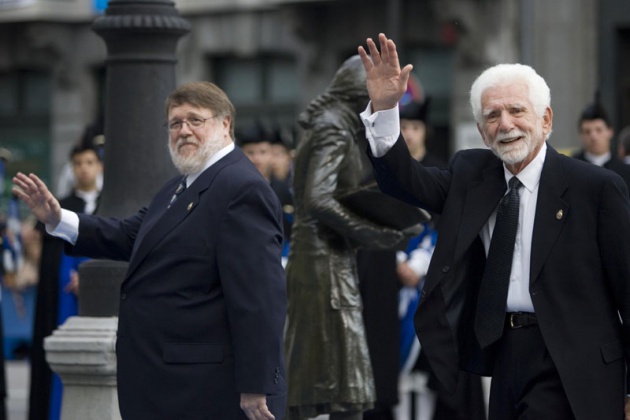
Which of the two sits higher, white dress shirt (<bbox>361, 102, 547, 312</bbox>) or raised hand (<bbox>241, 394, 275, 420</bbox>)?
white dress shirt (<bbox>361, 102, 547, 312</bbox>)

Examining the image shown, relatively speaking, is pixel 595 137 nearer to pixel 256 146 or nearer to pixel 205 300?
pixel 256 146

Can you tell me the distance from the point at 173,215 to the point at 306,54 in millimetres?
20552

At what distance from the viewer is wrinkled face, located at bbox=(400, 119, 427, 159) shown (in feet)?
36.8

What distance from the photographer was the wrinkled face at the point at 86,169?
11.0 m

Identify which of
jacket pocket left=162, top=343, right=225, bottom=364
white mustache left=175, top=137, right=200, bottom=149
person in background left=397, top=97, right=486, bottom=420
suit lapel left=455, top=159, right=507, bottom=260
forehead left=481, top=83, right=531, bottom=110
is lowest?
person in background left=397, top=97, right=486, bottom=420

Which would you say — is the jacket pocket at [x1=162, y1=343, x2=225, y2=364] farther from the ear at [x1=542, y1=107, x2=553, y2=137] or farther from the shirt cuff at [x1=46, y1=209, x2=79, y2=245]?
the ear at [x1=542, y1=107, x2=553, y2=137]

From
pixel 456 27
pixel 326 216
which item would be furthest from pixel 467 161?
pixel 456 27

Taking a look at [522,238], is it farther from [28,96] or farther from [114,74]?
[28,96]

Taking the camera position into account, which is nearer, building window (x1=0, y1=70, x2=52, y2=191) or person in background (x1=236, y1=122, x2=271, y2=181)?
person in background (x1=236, y1=122, x2=271, y2=181)

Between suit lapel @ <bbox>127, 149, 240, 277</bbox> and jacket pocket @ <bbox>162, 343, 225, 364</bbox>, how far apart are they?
38cm

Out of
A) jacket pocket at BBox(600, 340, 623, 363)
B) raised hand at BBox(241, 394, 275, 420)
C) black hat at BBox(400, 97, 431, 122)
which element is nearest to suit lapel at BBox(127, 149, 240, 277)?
raised hand at BBox(241, 394, 275, 420)

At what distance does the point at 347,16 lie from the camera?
2622 cm

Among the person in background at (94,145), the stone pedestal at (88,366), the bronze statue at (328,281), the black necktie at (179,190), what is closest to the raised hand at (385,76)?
the black necktie at (179,190)

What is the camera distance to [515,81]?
5938mm
